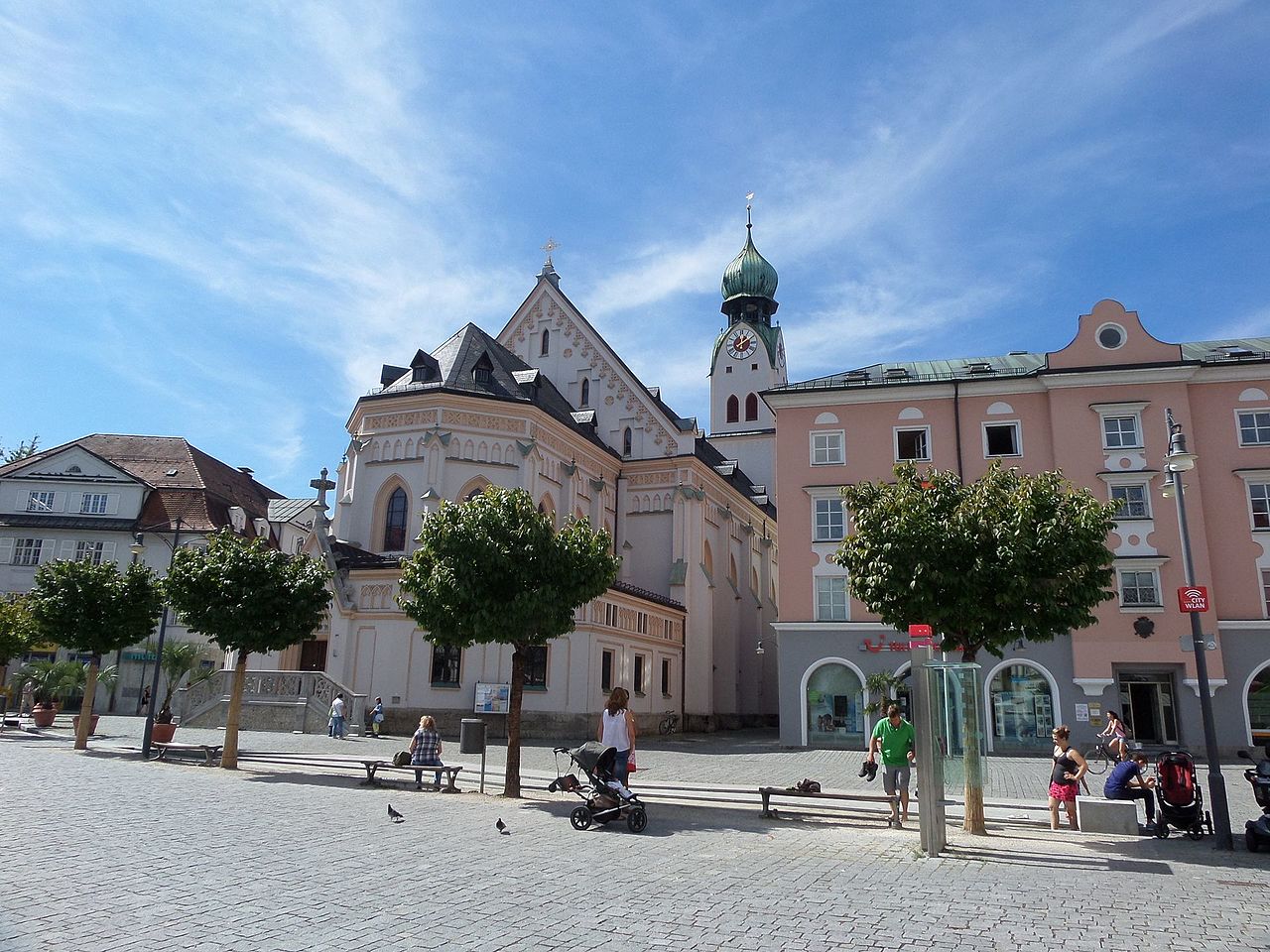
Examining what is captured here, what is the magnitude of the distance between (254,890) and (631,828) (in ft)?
20.1

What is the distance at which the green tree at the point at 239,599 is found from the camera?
839 inches

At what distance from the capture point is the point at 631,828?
1331cm

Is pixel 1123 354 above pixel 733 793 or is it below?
above

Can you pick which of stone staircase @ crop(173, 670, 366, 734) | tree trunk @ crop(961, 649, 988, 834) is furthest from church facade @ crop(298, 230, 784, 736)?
tree trunk @ crop(961, 649, 988, 834)

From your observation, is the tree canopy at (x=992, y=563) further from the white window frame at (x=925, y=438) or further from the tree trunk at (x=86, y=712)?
the tree trunk at (x=86, y=712)

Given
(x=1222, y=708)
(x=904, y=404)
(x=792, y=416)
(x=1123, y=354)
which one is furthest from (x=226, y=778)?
(x=1123, y=354)

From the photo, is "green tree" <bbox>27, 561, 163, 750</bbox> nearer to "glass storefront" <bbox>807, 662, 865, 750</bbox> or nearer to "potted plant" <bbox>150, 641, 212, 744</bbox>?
"potted plant" <bbox>150, 641, 212, 744</bbox>

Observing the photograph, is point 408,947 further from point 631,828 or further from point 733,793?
point 733,793

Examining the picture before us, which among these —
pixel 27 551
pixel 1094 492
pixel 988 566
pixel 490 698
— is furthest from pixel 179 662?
pixel 1094 492

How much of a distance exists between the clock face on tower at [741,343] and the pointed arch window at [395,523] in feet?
121

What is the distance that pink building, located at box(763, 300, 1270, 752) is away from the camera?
29.3 metres

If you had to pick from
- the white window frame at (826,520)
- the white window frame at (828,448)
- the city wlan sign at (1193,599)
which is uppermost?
the white window frame at (828,448)

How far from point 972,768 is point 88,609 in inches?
896

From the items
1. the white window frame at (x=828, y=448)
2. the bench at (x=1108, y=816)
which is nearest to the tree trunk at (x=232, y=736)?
the bench at (x=1108, y=816)
